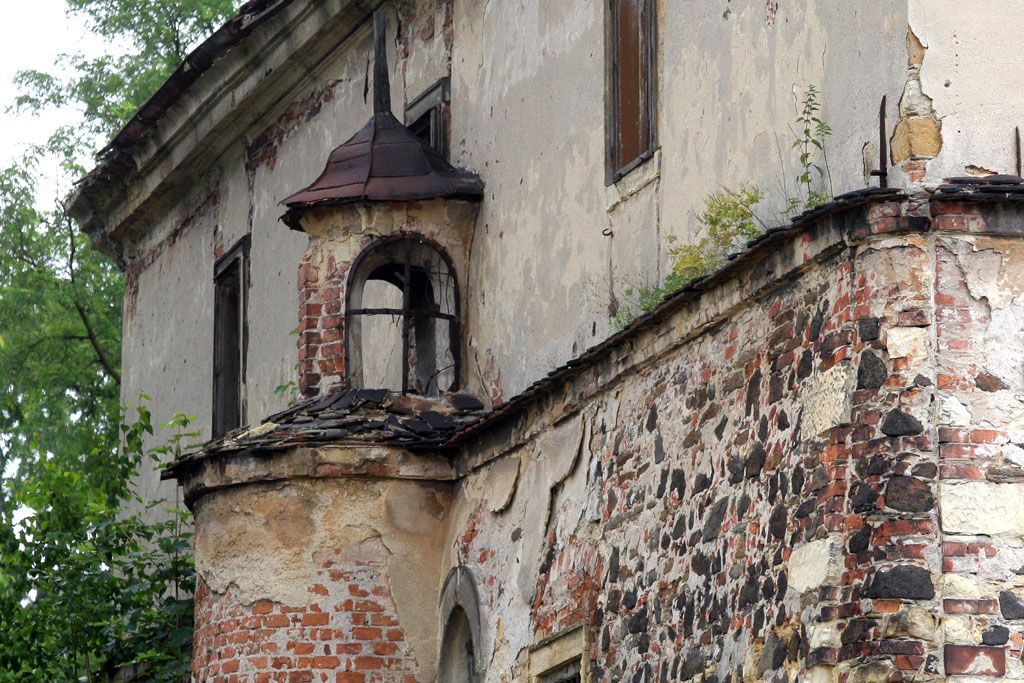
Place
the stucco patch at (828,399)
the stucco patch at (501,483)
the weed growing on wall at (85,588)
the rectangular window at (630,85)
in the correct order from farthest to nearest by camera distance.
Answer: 1. the weed growing on wall at (85,588)
2. the stucco patch at (501,483)
3. the rectangular window at (630,85)
4. the stucco patch at (828,399)

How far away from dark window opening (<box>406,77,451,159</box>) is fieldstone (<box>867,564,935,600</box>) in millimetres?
7093

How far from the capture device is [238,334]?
63.8 ft

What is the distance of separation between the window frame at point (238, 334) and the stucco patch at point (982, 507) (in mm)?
10421

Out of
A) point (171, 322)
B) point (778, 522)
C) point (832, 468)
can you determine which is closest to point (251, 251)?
point (171, 322)

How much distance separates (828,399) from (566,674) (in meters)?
3.12

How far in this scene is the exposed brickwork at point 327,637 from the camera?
1339 centimetres

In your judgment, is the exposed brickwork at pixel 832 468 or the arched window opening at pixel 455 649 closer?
the exposed brickwork at pixel 832 468

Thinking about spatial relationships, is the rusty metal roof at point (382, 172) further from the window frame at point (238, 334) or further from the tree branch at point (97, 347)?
the tree branch at point (97, 347)

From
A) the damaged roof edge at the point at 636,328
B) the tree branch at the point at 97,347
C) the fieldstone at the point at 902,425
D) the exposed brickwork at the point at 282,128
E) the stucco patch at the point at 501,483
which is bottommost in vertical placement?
the fieldstone at the point at 902,425

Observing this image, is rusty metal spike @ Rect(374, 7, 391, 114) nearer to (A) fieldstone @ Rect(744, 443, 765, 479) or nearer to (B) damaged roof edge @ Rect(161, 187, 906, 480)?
(B) damaged roof edge @ Rect(161, 187, 906, 480)

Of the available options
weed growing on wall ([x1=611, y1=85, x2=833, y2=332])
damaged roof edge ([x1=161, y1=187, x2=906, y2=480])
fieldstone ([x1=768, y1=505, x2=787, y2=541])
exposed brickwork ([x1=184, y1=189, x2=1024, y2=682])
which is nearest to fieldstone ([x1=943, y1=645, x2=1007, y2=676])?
exposed brickwork ([x1=184, y1=189, x2=1024, y2=682])

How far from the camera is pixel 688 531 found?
34.1 feet

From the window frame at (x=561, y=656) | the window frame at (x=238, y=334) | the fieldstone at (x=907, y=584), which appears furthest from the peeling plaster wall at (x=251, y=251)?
the fieldstone at (x=907, y=584)

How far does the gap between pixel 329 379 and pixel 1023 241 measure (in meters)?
6.42
